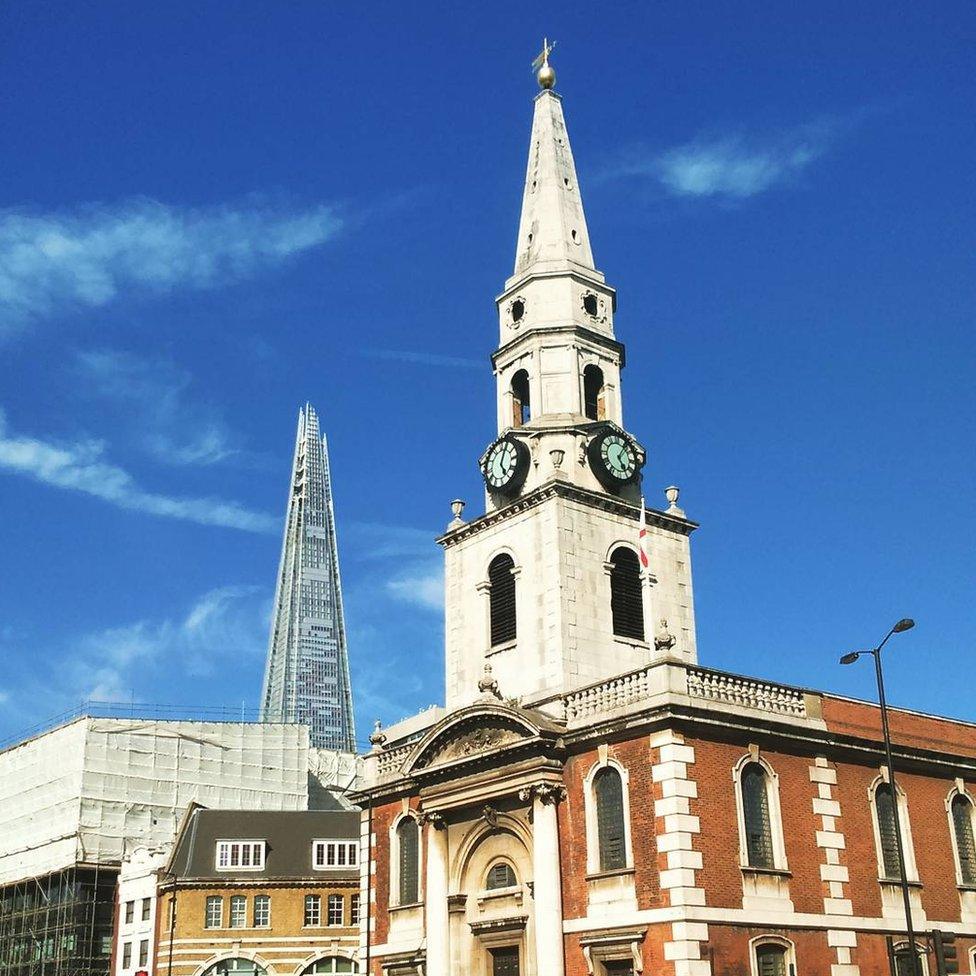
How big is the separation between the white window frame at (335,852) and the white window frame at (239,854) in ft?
9.20

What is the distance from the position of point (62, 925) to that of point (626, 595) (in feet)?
161

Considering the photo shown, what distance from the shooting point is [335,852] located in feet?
239

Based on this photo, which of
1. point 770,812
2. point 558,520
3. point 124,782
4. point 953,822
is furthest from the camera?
point 124,782

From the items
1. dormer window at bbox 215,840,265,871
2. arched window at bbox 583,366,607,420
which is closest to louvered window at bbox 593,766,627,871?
arched window at bbox 583,366,607,420

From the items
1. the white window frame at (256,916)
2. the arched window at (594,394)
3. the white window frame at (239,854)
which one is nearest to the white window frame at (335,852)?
the white window frame at (239,854)

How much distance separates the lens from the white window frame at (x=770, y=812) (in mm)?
37188

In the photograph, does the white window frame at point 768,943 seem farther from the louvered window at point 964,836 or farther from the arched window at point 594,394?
the arched window at point 594,394

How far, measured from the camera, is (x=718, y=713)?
37.8 m

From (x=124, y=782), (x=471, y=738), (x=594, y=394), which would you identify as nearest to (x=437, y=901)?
(x=471, y=738)

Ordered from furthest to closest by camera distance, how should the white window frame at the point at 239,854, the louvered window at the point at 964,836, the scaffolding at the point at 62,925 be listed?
the scaffolding at the point at 62,925 < the white window frame at the point at 239,854 < the louvered window at the point at 964,836

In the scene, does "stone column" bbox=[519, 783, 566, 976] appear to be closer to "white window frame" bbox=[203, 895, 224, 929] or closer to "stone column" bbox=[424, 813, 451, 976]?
"stone column" bbox=[424, 813, 451, 976]

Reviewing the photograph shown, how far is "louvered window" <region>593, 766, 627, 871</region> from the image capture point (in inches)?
1487

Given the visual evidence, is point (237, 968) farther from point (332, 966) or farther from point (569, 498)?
point (569, 498)

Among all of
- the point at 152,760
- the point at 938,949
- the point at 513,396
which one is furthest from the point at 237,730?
the point at 938,949
